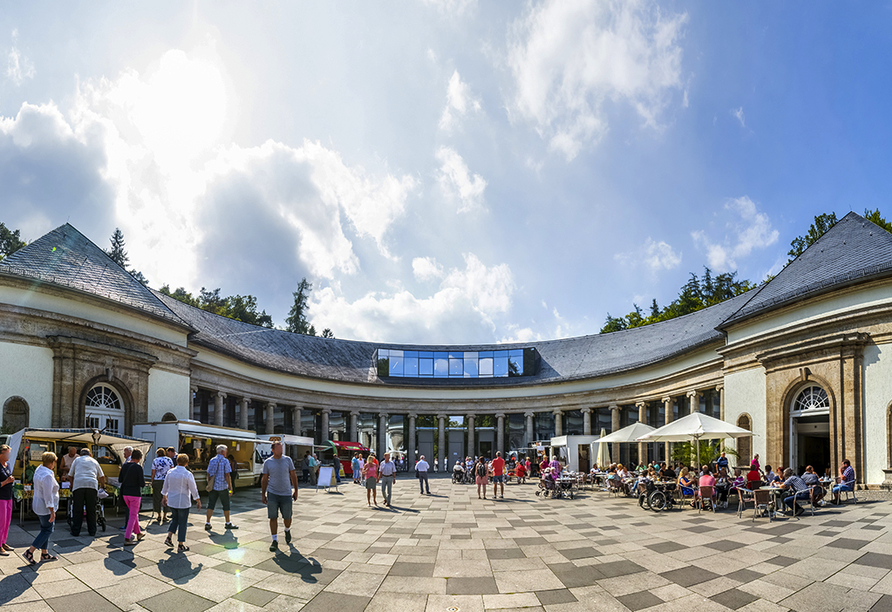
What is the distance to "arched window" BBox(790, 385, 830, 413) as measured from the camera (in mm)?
17984

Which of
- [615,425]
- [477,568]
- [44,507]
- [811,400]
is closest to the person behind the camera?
[44,507]

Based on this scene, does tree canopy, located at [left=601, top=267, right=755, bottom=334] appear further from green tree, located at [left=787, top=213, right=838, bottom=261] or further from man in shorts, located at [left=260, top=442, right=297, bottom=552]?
man in shorts, located at [left=260, top=442, right=297, bottom=552]

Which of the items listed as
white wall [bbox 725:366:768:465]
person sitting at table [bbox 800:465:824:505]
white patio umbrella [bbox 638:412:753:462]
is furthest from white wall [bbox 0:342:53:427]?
white wall [bbox 725:366:768:465]

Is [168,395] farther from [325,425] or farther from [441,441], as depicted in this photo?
[441,441]

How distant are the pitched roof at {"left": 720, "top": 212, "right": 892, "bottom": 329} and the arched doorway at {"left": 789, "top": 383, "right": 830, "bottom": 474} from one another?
3474mm

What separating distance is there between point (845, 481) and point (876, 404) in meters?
3.26

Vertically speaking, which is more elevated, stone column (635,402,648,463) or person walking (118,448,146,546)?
person walking (118,448,146,546)

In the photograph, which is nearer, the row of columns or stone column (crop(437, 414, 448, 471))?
the row of columns

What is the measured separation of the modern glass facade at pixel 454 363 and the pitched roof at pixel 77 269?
70.0ft

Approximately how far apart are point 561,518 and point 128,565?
10074 millimetres

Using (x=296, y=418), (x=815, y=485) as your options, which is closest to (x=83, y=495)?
(x=815, y=485)

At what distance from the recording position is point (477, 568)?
8164 millimetres

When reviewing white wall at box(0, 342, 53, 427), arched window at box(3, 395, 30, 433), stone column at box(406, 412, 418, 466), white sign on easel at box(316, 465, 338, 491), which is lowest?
stone column at box(406, 412, 418, 466)

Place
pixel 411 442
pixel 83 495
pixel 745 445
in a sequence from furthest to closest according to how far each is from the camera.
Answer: pixel 411 442 → pixel 745 445 → pixel 83 495
